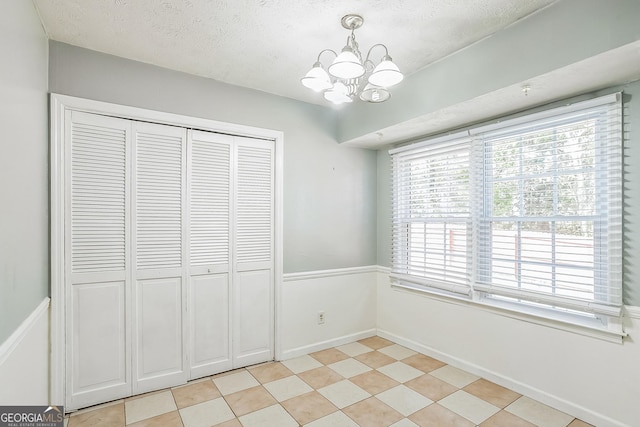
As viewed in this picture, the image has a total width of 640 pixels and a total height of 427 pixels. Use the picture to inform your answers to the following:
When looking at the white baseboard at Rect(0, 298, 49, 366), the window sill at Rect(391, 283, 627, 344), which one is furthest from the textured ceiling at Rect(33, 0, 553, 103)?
the window sill at Rect(391, 283, 627, 344)

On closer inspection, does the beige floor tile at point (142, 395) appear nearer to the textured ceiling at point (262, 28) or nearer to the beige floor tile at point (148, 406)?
the beige floor tile at point (148, 406)

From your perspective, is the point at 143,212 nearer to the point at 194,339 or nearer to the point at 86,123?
the point at 86,123

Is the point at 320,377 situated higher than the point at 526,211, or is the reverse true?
the point at 526,211

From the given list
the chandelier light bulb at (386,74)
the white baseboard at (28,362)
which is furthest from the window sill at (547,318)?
the white baseboard at (28,362)

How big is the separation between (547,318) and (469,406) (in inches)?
34.2

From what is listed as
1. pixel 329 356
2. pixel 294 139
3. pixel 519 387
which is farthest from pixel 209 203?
pixel 519 387

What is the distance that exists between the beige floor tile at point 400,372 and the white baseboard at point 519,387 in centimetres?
35

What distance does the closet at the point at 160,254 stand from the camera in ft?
8.01

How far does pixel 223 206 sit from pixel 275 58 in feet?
4.37

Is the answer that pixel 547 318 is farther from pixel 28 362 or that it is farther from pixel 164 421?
pixel 28 362

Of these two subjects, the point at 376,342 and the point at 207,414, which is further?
the point at 376,342

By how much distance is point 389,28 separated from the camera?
2182 millimetres

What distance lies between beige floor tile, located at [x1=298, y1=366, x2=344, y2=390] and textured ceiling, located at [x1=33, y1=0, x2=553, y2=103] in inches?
104

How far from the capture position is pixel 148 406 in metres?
2.47
